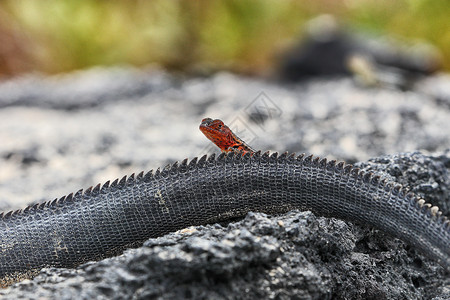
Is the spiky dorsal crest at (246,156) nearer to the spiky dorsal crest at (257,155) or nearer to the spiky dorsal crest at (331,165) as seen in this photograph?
the spiky dorsal crest at (257,155)

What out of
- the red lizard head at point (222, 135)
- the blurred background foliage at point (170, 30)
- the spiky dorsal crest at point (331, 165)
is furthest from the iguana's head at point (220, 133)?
the blurred background foliage at point (170, 30)

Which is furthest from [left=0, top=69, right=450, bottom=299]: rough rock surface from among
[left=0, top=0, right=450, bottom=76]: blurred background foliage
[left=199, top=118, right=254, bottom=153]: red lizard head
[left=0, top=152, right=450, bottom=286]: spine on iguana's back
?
[left=0, top=0, right=450, bottom=76]: blurred background foliage

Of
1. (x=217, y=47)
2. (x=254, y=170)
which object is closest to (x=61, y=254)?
(x=254, y=170)

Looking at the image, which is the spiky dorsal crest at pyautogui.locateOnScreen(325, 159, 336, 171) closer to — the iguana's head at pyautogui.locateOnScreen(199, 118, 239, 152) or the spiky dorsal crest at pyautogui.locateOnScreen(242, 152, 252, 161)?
the spiky dorsal crest at pyautogui.locateOnScreen(242, 152, 252, 161)

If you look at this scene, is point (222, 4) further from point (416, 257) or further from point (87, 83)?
point (416, 257)

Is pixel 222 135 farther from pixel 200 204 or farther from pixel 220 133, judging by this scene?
pixel 200 204

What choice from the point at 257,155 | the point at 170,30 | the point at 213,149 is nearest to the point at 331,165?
the point at 257,155
